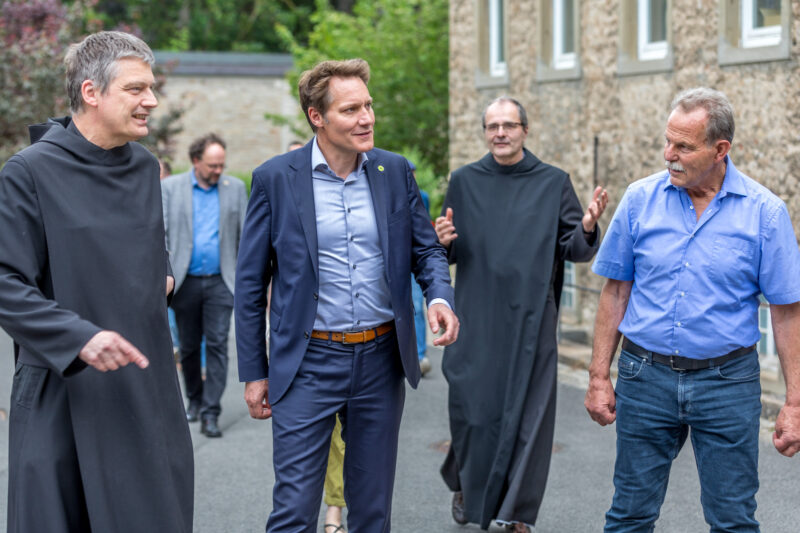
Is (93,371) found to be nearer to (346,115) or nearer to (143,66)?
(143,66)

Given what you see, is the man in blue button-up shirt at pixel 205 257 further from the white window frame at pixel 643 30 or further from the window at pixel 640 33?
the white window frame at pixel 643 30

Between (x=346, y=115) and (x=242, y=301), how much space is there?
834 mm

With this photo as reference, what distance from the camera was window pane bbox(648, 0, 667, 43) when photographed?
38.5 feet

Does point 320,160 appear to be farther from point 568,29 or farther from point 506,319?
point 568,29

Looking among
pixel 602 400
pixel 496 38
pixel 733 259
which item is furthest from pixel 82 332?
pixel 496 38

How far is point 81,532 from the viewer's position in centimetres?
366

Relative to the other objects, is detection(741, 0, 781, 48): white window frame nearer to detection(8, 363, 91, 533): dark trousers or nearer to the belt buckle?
the belt buckle

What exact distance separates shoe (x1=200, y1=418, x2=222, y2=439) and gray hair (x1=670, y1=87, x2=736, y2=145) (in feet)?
16.3

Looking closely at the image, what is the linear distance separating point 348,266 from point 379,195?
0.31 m

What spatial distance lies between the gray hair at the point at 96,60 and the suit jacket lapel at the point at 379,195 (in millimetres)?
1111

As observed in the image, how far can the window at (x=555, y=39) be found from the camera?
13414 mm

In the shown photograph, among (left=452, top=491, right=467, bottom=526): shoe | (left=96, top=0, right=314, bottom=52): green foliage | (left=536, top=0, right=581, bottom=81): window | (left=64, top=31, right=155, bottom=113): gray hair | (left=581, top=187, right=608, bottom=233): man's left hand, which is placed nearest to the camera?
(left=64, top=31, right=155, bottom=113): gray hair

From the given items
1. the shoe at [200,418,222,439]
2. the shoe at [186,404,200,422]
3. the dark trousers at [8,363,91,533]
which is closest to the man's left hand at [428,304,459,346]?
the dark trousers at [8,363,91,533]

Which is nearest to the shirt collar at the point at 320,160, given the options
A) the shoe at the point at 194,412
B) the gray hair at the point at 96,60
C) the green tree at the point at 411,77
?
the gray hair at the point at 96,60
